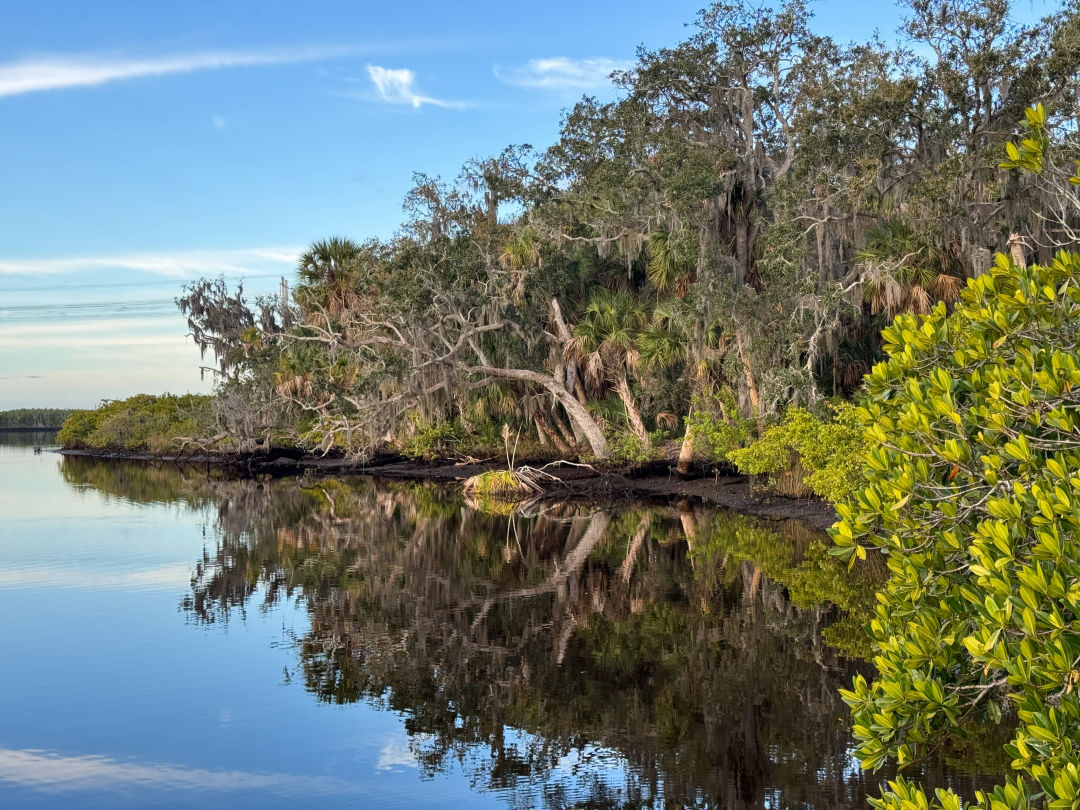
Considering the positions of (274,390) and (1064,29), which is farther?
(274,390)

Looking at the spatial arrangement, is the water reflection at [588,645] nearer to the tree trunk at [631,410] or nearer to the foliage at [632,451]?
the foliage at [632,451]

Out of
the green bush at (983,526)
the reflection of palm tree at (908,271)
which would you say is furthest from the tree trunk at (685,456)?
the green bush at (983,526)

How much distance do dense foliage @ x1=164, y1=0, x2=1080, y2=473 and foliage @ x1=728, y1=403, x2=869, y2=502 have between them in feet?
1.40

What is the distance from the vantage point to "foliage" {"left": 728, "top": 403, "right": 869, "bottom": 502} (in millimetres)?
18000

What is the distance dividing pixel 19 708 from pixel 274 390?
1196 inches

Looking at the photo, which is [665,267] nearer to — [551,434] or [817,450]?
[551,434]

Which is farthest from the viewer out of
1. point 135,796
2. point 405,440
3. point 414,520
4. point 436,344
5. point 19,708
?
point 405,440

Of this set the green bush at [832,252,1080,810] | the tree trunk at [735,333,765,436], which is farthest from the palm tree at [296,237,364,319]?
the green bush at [832,252,1080,810]

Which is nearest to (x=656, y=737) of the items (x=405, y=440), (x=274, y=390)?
(x=405, y=440)

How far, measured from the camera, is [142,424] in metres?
56.3

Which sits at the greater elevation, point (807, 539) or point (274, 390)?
point (274, 390)

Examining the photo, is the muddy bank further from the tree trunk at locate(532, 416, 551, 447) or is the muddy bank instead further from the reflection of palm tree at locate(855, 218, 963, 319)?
the reflection of palm tree at locate(855, 218, 963, 319)

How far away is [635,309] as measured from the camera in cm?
2812

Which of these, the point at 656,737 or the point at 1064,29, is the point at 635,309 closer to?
the point at 1064,29
